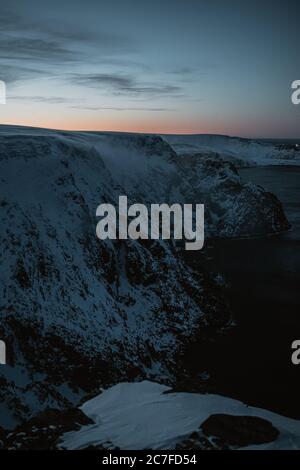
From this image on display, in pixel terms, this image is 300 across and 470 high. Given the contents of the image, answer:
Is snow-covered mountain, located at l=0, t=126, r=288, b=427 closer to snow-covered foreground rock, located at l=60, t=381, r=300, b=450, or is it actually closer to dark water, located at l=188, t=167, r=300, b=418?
dark water, located at l=188, t=167, r=300, b=418

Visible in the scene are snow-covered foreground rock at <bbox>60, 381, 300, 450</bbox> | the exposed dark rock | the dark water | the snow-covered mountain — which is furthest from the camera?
the dark water

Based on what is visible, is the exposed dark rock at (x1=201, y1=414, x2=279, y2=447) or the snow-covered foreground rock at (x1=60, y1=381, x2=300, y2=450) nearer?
the exposed dark rock at (x1=201, y1=414, x2=279, y2=447)

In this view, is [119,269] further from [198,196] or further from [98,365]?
[198,196]

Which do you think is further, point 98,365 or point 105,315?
point 105,315

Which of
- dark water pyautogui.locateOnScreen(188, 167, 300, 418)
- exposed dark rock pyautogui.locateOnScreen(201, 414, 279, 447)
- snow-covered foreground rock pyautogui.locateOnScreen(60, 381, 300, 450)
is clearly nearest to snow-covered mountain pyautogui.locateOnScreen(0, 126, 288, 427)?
dark water pyautogui.locateOnScreen(188, 167, 300, 418)

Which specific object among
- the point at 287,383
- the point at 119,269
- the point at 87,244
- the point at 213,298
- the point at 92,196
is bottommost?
the point at 287,383
